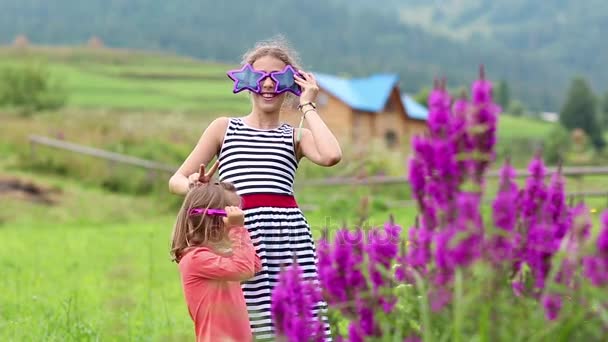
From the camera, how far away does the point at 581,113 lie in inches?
4304

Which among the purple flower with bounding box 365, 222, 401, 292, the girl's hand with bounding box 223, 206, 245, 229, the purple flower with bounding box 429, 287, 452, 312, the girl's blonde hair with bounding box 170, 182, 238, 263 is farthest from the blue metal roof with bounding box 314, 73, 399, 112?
the purple flower with bounding box 429, 287, 452, 312

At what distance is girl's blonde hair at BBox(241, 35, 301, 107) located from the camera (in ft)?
14.6

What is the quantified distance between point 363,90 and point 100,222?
2927 cm

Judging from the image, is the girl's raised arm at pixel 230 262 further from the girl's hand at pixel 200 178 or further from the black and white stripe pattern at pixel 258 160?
the black and white stripe pattern at pixel 258 160

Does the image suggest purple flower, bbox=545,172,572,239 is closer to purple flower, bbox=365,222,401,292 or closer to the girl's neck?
purple flower, bbox=365,222,401,292

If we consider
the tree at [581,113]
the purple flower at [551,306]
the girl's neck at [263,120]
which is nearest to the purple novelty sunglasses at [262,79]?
the girl's neck at [263,120]

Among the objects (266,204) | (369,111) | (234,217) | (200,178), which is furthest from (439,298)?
(369,111)

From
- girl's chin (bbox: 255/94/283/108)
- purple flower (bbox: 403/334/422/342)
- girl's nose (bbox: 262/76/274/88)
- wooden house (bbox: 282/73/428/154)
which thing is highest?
wooden house (bbox: 282/73/428/154)

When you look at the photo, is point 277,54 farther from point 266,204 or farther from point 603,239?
point 603,239

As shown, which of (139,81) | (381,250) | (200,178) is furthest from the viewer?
(139,81)

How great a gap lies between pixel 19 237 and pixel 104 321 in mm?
9108

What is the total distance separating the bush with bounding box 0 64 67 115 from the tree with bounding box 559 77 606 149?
76.2 meters

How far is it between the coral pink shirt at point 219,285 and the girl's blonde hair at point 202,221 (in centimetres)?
4

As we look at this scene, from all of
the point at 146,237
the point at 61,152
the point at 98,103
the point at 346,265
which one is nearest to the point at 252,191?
the point at 346,265
